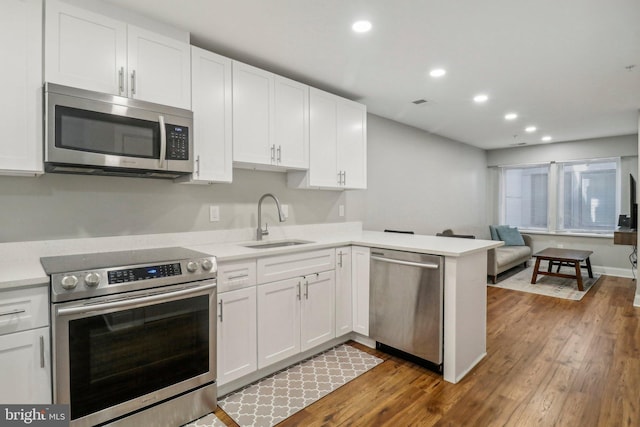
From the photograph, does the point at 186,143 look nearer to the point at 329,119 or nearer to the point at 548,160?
the point at 329,119

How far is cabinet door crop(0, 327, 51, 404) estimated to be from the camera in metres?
1.44

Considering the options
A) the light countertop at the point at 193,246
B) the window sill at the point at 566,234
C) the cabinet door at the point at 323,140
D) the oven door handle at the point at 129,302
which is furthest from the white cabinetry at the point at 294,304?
the window sill at the point at 566,234

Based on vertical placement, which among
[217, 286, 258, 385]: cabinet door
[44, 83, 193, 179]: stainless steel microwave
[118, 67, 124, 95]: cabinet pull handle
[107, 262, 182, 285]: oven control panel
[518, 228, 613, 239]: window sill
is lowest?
[217, 286, 258, 385]: cabinet door

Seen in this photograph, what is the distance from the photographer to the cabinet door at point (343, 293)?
2.84 meters

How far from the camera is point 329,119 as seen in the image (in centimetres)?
319

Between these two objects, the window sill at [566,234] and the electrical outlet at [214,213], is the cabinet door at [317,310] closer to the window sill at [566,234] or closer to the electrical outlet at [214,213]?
the electrical outlet at [214,213]

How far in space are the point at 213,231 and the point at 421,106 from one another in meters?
2.82

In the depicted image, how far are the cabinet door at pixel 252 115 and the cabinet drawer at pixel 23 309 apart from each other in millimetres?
1413

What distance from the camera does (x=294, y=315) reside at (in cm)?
251

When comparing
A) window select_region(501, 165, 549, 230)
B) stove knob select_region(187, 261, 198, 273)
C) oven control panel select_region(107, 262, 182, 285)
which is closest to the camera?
oven control panel select_region(107, 262, 182, 285)

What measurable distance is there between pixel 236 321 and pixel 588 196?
690 centimetres

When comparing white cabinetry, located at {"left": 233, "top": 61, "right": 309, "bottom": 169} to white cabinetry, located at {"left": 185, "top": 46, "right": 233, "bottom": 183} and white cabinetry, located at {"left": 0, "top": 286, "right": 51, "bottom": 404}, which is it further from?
white cabinetry, located at {"left": 0, "top": 286, "right": 51, "bottom": 404}

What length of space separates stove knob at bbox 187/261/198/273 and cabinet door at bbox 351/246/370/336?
1437mm

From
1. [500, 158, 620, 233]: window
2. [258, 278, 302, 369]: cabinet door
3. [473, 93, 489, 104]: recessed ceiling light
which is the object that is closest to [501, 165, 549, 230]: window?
[500, 158, 620, 233]: window
